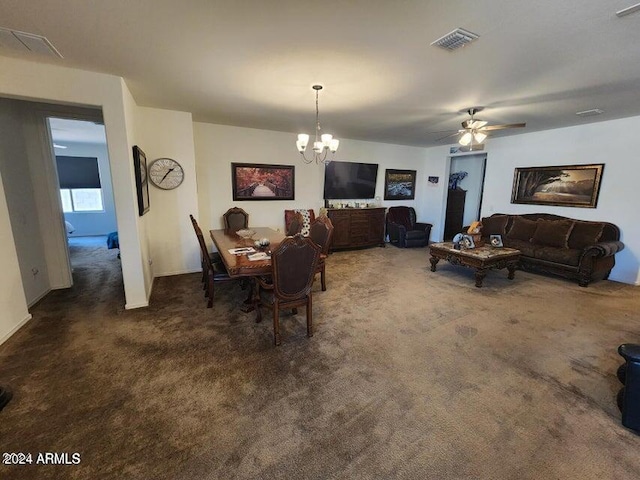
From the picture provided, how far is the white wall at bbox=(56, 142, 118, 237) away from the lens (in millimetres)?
7805

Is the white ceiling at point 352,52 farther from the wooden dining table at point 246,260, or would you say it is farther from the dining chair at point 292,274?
the wooden dining table at point 246,260

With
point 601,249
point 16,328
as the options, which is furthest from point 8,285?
point 601,249

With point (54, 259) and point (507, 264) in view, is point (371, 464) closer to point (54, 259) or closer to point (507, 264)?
point (507, 264)

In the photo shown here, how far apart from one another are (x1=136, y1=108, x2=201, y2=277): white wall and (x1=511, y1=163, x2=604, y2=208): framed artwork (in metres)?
6.35

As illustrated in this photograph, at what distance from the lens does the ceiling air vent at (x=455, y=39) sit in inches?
76.3

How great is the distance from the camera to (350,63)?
2488 millimetres

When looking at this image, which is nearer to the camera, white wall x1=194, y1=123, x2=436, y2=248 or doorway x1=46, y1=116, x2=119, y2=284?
white wall x1=194, y1=123, x2=436, y2=248

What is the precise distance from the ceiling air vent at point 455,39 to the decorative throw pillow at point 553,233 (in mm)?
4424

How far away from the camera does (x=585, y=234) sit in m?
4.63

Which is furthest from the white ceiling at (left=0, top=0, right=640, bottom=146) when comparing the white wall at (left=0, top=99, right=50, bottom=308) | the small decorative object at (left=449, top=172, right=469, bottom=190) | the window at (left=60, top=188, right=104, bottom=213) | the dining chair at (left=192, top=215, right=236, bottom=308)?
the window at (left=60, top=188, right=104, bottom=213)

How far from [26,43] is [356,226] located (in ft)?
17.8

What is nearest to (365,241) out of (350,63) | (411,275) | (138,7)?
(411,275)

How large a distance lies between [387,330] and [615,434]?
5.50 feet

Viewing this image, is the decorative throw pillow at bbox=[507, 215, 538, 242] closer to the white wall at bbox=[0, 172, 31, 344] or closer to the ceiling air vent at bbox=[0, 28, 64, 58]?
the ceiling air vent at bbox=[0, 28, 64, 58]
